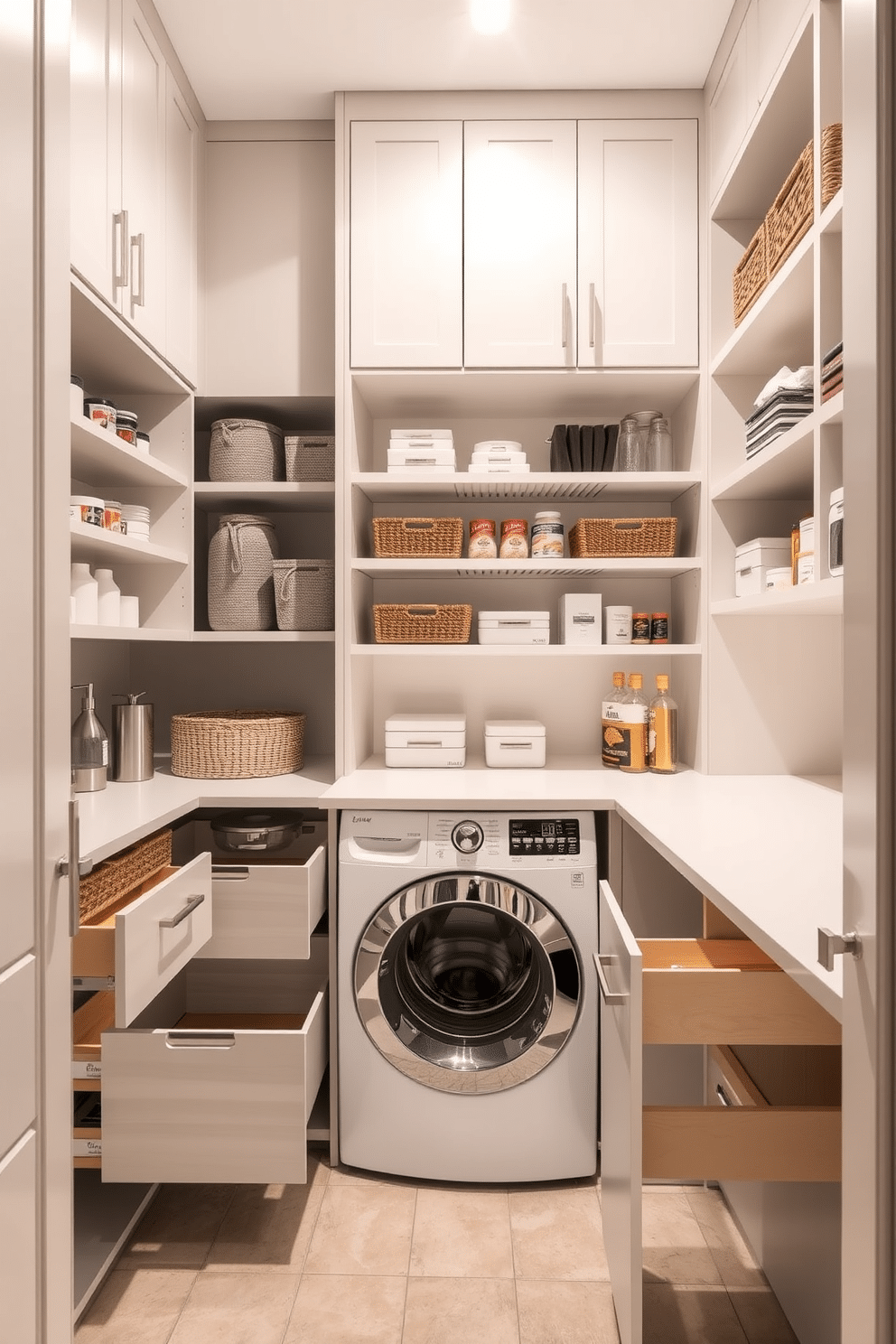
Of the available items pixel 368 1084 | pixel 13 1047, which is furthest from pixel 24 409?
pixel 368 1084

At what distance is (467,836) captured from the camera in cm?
196

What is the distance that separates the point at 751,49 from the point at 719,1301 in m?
2.55

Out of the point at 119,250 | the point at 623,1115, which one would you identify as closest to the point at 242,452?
the point at 119,250

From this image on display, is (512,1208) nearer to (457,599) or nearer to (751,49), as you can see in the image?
(457,599)

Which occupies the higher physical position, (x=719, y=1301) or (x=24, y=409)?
(x=24, y=409)

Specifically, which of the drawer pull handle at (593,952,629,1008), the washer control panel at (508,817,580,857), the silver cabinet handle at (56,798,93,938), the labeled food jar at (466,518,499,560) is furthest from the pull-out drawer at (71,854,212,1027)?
the labeled food jar at (466,518,499,560)

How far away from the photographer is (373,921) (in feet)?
6.40

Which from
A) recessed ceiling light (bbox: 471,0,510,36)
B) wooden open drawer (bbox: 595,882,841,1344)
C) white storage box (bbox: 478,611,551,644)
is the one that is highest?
recessed ceiling light (bbox: 471,0,510,36)

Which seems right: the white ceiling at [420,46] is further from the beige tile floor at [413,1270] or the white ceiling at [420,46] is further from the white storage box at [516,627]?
the beige tile floor at [413,1270]

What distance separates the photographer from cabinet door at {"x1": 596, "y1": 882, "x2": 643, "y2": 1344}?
119cm

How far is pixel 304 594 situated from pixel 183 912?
37.6 inches

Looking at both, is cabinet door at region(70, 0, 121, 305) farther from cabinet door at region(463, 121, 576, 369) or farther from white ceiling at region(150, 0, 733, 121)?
cabinet door at region(463, 121, 576, 369)

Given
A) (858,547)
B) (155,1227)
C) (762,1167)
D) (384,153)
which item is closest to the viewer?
(858,547)

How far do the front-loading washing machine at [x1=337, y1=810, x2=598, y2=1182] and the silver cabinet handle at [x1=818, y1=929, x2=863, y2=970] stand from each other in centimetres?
119
